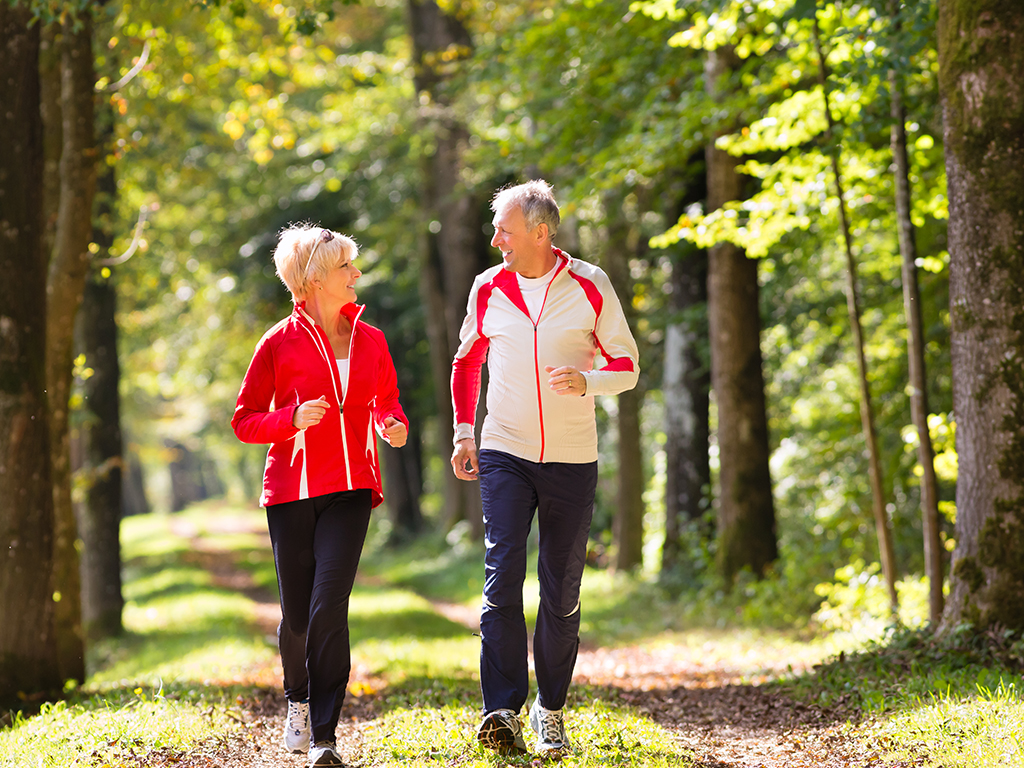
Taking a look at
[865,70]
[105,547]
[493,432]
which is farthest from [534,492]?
[105,547]

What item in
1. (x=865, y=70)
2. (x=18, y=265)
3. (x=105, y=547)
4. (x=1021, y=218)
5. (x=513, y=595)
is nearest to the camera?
(x=513, y=595)

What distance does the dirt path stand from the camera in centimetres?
482

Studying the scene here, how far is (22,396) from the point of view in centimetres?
663

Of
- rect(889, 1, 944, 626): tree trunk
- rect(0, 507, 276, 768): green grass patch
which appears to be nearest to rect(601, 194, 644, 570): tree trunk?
rect(0, 507, 276, 768): green grass patch

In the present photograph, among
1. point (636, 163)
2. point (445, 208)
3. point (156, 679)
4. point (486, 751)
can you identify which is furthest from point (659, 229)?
point (486, 751)

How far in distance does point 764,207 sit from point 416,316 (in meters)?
15.7

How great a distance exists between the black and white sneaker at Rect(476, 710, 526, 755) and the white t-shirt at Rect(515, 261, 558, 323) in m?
1.74

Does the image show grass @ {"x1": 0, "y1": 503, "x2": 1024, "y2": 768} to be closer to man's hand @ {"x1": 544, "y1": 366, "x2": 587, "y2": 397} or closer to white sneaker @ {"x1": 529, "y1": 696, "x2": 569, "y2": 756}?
white sneaker @ {"x1": 529, "y1": 696, "x2": 569, "y2": 756}

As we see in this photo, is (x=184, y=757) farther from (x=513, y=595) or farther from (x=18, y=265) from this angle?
(x=18, y=265)

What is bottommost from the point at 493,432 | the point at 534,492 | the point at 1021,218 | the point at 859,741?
the point at 859,741

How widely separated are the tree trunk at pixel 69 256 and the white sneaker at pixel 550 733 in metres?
4.69

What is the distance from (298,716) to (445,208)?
14590 mm

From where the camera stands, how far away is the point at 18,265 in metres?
6.65

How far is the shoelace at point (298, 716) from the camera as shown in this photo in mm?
4547
